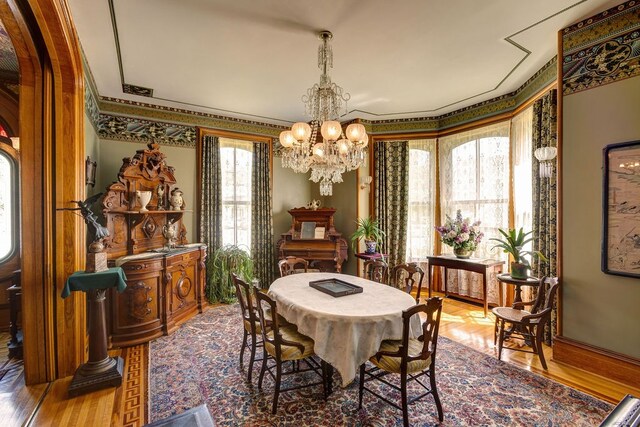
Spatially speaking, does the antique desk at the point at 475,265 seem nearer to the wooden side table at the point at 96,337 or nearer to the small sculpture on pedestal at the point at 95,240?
the wooden side table at the point at 96,337

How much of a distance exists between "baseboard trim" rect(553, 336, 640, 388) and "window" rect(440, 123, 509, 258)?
175cm

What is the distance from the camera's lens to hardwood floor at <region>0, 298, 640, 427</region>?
6.87 feet

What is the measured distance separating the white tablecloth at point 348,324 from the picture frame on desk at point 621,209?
1795 millimetres

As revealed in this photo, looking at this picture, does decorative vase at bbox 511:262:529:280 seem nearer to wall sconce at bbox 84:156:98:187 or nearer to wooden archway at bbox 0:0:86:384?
wooden archway at bbox 0:0:86:384

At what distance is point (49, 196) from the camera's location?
252cm

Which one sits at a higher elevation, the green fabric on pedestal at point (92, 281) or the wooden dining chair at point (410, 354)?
the green fabric on pedestal at point (92, 281)

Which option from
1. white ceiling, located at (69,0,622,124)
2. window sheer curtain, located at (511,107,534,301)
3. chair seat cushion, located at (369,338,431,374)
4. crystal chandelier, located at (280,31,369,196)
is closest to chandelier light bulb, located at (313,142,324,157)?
crystal chandelier, located at (280,31,369,196)

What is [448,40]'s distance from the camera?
112 inches

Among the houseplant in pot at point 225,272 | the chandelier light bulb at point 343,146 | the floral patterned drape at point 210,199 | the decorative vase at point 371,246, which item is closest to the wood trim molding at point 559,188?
the chandelier light bulb at point 343,146

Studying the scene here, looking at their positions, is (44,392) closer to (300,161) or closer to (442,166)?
(300,161)

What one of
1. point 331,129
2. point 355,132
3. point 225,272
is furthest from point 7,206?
point 355,132

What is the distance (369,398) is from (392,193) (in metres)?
3.66

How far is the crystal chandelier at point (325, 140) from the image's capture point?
2.72 metres

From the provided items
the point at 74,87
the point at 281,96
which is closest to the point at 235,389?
the point at 74,87
